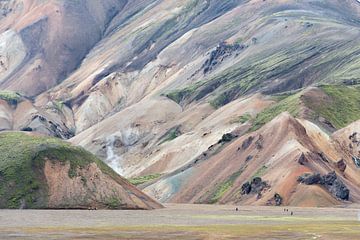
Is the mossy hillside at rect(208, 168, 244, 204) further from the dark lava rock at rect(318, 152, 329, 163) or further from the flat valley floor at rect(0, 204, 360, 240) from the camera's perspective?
the flat valley floor at rect(0, 204, 360, 240)

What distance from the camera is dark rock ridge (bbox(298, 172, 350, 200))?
176 metres

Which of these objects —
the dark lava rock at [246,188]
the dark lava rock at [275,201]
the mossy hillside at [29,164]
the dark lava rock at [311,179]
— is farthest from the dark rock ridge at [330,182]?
the mossy hillside at [29,164]

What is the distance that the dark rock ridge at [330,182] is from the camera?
176 meters

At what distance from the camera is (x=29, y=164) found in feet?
520

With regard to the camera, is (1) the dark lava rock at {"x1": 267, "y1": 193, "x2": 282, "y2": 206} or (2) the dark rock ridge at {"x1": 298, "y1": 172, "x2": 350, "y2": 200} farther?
(1) the dark lava rock at {"x1": 267, "y1": 193, "x2": 282, "y2": 206}

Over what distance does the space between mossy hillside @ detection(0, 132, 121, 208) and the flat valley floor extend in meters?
16.7

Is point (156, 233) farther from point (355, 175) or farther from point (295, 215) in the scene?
point (355, 175)

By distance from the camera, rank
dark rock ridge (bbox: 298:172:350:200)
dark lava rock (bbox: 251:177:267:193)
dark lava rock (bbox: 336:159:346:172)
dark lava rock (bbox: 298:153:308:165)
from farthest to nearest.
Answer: dark lava rock (bbox: 336:159:346:172)
dark lava rock (bbox: 298:153:308:165)
dark lava rock (bbox: 251:177:267:193)
dark rock ridge (bbox: 298:172:350:200)

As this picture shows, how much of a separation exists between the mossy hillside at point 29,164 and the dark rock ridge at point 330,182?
115 feet

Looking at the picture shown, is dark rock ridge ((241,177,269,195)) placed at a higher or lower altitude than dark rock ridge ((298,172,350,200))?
higher

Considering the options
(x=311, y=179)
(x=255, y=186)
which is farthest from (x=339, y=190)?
(x=255, y=186)

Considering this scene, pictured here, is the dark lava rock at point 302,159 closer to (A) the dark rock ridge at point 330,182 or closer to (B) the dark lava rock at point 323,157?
(A) the dark rock ridge at point 330,182

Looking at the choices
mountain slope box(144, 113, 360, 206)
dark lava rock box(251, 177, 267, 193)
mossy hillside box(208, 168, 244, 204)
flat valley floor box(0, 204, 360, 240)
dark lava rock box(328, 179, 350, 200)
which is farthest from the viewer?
mossy hillside box(208, 168, 244, 204)

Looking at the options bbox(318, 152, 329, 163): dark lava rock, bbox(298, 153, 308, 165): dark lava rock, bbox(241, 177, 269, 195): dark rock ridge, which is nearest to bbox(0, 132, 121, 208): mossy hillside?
bbox(241, 177, 269, 195): dark rock ridge
